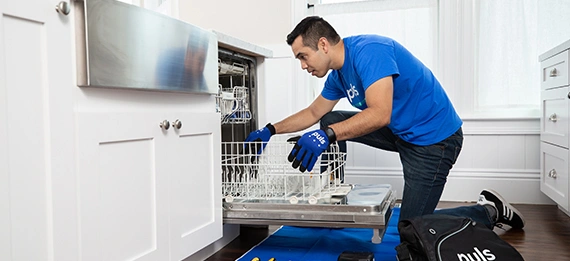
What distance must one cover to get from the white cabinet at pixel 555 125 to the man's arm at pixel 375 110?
1.07 m

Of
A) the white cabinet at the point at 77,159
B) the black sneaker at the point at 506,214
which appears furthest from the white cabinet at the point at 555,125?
the white cabinet at the point at 77,159

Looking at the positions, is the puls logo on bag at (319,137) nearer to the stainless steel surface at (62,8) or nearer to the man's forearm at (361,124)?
the man's forearm at (361,124)

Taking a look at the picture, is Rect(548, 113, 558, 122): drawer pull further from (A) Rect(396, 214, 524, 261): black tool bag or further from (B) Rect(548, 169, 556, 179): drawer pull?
(A) Rect(396, 214, 524, 261): black tool bag

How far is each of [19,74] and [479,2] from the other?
2717mm

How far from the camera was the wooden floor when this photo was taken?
198cm

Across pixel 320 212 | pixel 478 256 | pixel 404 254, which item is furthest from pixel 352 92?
pixel 478 256

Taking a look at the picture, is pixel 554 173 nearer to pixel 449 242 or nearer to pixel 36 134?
pixel 449 242

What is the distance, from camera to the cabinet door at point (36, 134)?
3.35 ft

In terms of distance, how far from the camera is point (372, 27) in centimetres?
321

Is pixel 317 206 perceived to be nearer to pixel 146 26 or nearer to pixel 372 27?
pixel 146 26

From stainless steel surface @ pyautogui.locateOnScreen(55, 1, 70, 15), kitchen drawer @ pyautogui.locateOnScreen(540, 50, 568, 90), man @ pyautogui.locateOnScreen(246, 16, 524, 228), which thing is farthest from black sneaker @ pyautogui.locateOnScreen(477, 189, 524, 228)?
stainless steel surface @ pyautogui.locateOnScreen(55, 1, 70, 15)

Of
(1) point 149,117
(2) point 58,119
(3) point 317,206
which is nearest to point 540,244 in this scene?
(3) point 317,206

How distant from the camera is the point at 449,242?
1615 mm

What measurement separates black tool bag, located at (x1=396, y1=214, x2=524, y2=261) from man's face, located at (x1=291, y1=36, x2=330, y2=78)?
0.66 metres
